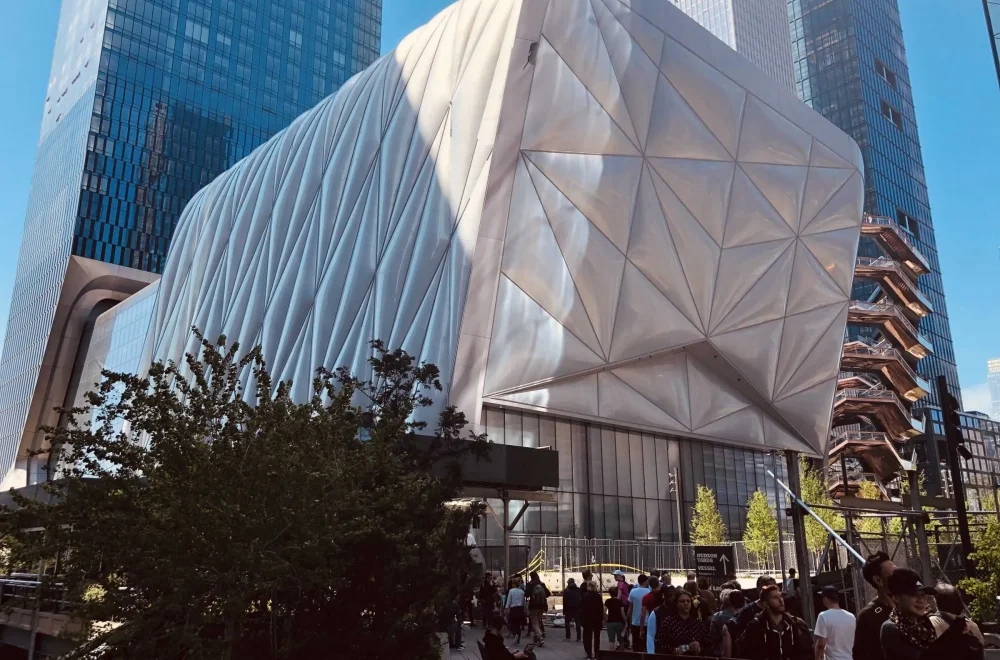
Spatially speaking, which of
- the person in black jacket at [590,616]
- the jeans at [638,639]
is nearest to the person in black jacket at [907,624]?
the jeans at [638,639]

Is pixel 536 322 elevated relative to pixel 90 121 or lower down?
lower down

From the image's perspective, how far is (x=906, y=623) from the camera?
516cm

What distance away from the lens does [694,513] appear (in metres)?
45.0

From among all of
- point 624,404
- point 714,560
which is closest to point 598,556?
point 624,404

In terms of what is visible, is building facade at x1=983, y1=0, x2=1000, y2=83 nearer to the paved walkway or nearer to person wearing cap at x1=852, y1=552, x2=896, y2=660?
the paved walkway

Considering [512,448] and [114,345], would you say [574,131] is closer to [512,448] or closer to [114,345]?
[512,448]

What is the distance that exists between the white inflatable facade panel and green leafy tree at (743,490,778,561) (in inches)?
235

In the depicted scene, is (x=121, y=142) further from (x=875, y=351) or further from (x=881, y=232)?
(x=875, y=351)

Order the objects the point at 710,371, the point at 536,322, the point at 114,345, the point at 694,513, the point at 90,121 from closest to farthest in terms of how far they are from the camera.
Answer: the point at 536,322 → the point at 710,371 → the point at 694,513 → the point at 114,345 → the point at 90,121

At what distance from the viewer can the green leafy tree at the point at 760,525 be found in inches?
1716

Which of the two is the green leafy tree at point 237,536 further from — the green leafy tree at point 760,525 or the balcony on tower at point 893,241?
the balcony on tower at point 893,241

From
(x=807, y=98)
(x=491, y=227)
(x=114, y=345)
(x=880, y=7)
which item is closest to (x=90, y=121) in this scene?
(x=114, y=345)

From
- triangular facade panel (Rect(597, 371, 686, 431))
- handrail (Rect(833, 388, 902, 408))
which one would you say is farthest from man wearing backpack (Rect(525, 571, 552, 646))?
handrail (Rect(833, 388, 902, 408))

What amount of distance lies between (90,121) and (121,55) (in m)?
10.6
